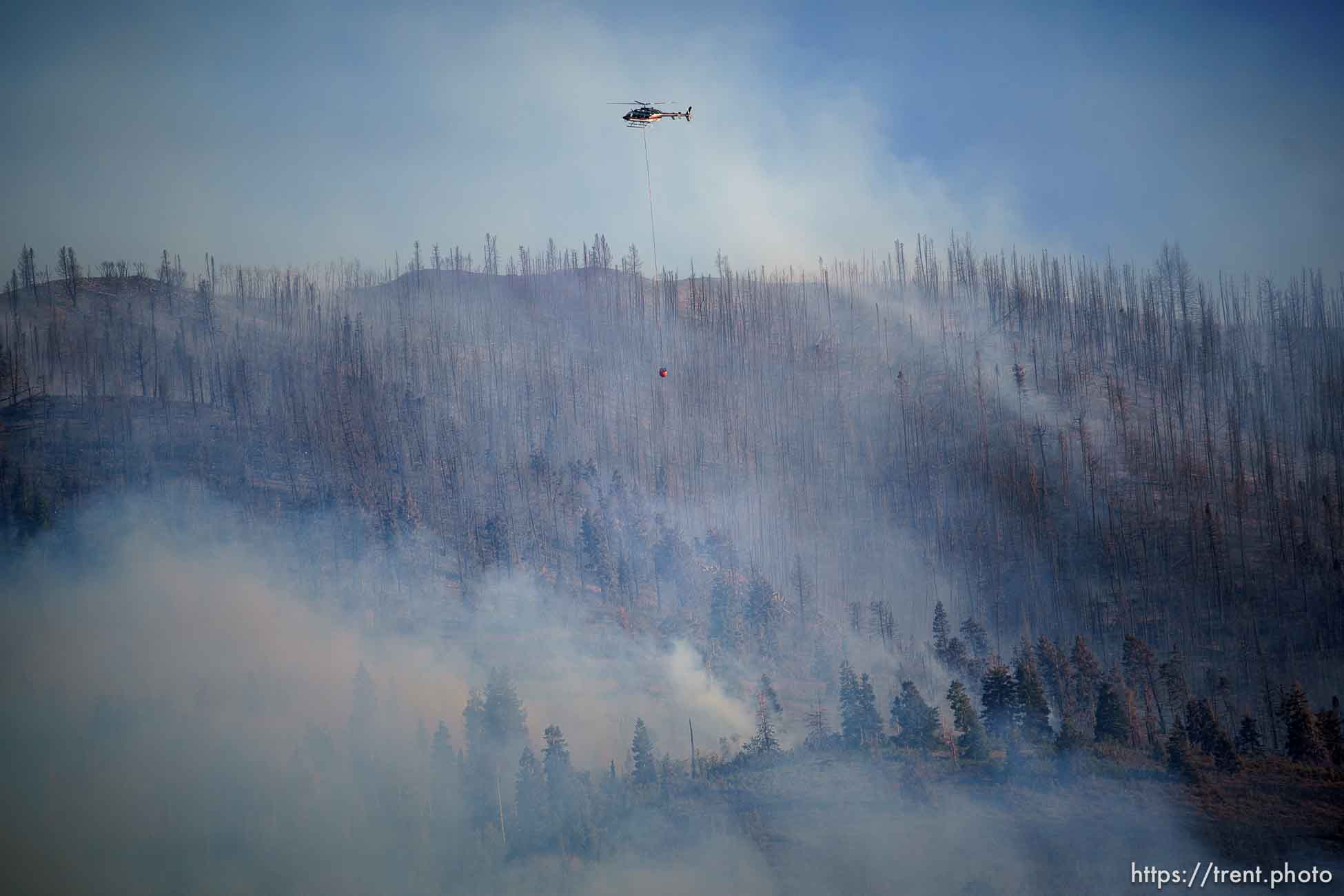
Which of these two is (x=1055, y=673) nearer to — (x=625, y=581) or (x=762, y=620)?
(x=762, y=620)

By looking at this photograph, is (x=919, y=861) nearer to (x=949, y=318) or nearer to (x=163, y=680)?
(x=163, y=680)

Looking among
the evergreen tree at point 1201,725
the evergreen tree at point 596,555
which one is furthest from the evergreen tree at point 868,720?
the evergreen tree at point 596,555

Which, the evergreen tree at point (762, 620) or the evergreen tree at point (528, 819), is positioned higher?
the evergreen tree at point (762, 620)

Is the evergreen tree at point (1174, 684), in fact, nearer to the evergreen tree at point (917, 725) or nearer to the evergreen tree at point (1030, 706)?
the evergreen tree at point (1030, 706)

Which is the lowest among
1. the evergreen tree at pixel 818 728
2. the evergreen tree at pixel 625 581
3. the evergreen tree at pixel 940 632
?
the evergreen tree at pixel 818 728

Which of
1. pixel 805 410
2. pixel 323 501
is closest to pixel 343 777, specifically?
pixel 323 501

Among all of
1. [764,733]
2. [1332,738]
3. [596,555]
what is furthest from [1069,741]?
[596,555]
